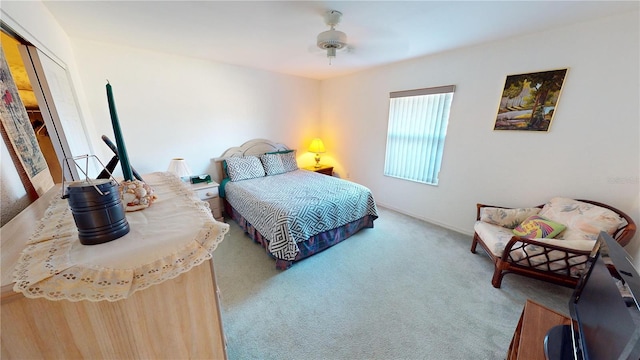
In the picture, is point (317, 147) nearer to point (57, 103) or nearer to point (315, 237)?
point (315, 237)

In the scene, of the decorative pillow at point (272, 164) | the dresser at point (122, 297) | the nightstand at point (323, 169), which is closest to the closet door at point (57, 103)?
the dresser at point (122, 297)

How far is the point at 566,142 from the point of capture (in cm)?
202

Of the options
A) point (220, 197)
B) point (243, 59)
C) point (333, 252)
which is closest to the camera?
point (333, 252)

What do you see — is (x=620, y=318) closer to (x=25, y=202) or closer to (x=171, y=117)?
(x=25, y=202)

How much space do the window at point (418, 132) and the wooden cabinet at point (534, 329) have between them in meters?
2.10

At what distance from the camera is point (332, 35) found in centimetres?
178

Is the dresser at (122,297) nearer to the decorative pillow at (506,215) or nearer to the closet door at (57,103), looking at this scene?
the closet door at (57,103)

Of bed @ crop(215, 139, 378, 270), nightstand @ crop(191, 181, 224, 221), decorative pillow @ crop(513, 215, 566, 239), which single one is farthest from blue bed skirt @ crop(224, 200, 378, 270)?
decorative pillow @ crop(513, 215, 566, 239)

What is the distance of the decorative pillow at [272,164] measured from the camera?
3.46m

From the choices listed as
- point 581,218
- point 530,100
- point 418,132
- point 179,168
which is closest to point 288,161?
point 179,168

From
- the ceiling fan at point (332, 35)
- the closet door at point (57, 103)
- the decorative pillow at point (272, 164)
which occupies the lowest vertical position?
the decorative pillow at point (272, 164)

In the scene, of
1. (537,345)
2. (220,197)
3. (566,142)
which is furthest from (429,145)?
(220,197)

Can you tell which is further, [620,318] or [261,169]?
[261,169]

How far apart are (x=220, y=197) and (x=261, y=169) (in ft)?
2.40
